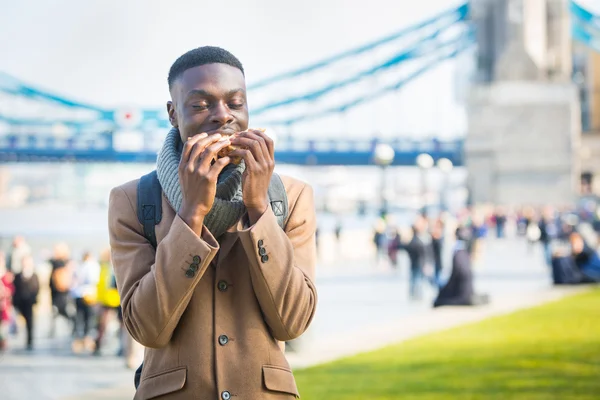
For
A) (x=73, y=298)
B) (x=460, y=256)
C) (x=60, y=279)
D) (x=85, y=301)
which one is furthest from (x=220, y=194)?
(x=460, y=256)

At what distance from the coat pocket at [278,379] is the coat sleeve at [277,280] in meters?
0.07

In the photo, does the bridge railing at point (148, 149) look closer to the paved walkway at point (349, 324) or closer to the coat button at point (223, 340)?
the paved walkway at point (349, 324)

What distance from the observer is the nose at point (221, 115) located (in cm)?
219

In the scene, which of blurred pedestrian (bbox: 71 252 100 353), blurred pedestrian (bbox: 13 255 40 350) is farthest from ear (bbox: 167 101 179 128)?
blurred pedestrian (bbox: 13 255 40 350)

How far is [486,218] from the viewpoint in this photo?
129 ft

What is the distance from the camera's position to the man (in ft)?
6.92

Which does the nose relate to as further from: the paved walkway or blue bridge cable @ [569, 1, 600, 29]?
blue bridge cable @ [569, 1, 600, 29]

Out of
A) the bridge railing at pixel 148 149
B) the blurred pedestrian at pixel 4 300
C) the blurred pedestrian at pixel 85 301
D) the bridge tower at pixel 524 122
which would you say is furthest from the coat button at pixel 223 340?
the bridge railing at pixel 148 149

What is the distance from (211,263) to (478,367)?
24.0 ft

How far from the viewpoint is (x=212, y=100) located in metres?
2.21

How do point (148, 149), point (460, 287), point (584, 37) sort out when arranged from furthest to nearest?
point (584, 37) < point (148, 149) < point (460, 287)

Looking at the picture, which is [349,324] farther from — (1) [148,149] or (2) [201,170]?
(1) [148,149]

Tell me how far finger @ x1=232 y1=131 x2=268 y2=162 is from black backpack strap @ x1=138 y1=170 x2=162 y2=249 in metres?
0.29

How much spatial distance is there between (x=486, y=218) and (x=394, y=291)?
2173 cm
